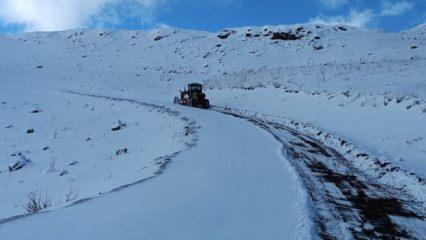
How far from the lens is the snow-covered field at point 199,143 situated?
19.2 ft

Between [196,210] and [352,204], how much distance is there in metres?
2.49

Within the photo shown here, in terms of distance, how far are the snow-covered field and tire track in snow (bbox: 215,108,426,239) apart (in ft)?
0.91

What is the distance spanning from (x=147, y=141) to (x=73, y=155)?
9.29 feet

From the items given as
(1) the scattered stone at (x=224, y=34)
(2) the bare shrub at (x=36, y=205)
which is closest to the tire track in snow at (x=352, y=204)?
(2) the bare shrub at (x=36, y=205)

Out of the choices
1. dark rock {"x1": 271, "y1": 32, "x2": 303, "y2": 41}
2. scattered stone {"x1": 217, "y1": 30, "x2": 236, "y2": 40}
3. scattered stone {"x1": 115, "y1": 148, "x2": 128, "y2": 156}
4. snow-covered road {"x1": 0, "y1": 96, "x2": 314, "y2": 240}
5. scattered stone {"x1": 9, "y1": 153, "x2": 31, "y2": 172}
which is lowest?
scattered stone {"x1": 9, "y1": 153, "x2": 31, "y2": 172}

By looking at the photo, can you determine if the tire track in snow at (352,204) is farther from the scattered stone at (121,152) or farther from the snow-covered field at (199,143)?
the scattered stone at (121,152)

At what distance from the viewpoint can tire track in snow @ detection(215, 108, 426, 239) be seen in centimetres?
545

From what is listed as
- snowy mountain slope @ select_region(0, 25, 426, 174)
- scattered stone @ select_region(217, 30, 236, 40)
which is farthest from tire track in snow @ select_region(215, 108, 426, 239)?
scattered stone @ select_region(217, 30, 236, 40)

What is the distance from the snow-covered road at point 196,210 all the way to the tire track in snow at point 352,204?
11.2 inches

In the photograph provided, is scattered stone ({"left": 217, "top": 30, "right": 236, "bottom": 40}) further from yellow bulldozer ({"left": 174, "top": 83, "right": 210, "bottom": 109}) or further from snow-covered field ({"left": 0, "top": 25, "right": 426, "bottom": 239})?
yellow bulldozer ({"left": 174, "top": 83, "right": 210, "bottom": 109})

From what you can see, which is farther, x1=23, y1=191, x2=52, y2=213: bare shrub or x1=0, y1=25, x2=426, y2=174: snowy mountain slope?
x1=0, y1=25, x2=426, y2=174: snowy mountain slope

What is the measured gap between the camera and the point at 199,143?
12898 millimetres

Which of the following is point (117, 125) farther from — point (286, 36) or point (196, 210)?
point (286, 36)

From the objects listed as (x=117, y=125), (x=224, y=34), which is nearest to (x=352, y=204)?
(x=117, y=125)
